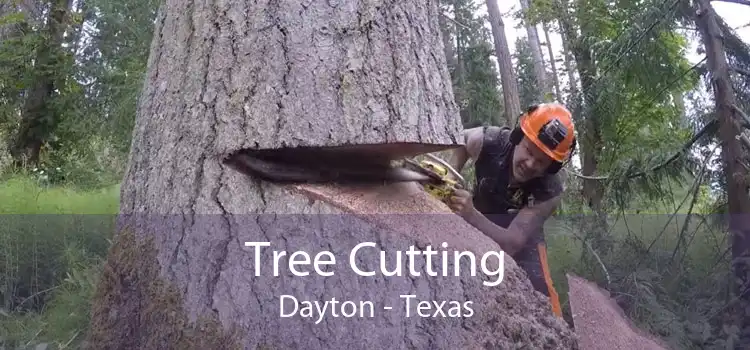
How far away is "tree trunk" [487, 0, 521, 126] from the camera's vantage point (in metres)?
7.79

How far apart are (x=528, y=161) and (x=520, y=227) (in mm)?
247

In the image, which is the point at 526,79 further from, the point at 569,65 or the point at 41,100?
the point at 41,100

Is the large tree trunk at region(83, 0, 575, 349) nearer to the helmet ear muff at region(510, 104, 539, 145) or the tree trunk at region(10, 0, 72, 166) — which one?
the helmet ear muff at region(510, 104, 539, 145)

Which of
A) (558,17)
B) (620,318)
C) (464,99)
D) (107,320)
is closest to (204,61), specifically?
(107,320)

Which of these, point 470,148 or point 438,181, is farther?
point 470,148

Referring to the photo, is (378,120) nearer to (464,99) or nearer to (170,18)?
(170,18)

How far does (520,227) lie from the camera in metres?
2.40

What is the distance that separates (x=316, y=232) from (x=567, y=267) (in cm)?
280

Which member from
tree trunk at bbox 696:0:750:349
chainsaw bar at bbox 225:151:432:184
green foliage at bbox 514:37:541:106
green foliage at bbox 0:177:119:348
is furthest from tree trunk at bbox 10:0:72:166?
green foliage at bbox 514:37:541:106

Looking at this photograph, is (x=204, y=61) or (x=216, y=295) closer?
(x=216, y=295)

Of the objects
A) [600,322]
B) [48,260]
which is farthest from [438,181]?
[48,260]

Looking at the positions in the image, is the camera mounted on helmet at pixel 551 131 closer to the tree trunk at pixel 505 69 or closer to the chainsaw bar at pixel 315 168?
the chainsaw bar at pixel 315 168

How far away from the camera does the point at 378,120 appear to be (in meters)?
1.44

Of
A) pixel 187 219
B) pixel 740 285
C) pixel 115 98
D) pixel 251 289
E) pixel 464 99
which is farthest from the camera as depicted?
pixel 464 99
